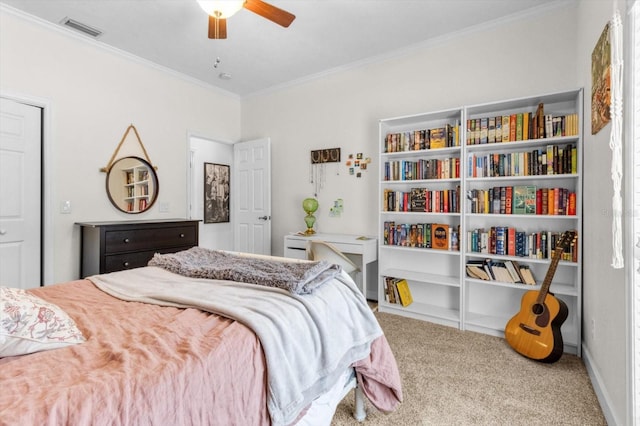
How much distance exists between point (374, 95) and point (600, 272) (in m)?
2.68

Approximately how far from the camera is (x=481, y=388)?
6.48ft

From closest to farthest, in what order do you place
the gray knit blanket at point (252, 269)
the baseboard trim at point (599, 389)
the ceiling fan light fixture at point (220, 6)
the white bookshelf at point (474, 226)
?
the gray knit blanket at point (252, 269) → the baseboard trim at point (599, 389) → the ceiling fan light fixture at point (220, 6) → the white bookshelf at point (474, 226)

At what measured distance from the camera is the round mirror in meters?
3.48

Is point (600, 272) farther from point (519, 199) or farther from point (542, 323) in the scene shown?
point (519, 199)

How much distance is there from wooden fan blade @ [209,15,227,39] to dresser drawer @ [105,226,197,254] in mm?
1953

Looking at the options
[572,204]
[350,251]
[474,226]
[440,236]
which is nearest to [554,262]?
[572,204]

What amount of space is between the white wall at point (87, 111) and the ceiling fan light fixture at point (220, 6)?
2030 mm

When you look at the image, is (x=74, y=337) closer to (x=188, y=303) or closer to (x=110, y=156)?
(x=188, y=303)

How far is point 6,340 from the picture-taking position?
0.92 meters

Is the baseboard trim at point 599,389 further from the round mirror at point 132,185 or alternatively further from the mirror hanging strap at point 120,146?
the mirror hanging strap at point 120,146

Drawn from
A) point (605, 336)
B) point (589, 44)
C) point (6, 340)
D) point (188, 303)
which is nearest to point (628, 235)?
point (605, 336)

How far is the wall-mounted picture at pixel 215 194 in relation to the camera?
5453 millimetres

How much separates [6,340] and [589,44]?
11.1 ft

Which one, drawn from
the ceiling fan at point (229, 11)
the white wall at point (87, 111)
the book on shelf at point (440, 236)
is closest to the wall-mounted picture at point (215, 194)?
the white wall at point (87, 111)
